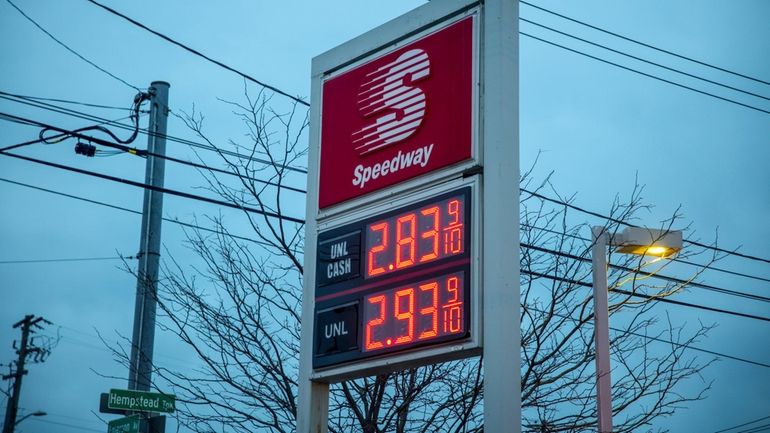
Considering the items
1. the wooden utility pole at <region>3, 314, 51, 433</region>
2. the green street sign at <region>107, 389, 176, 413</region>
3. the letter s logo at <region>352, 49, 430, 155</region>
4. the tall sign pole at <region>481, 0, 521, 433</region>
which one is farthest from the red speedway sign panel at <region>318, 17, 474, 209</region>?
the wooden utility pole at <region>3, 314, 51, 433</region>

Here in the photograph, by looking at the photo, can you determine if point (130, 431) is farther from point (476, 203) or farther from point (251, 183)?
point (476, 203)

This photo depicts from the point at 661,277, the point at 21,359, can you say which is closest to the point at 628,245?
the point at 661,277

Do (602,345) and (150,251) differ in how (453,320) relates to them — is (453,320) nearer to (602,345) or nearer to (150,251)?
(602,345)

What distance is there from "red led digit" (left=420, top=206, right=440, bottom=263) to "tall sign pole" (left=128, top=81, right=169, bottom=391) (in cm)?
412

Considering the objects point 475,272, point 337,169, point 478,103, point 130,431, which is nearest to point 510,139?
point 478,103

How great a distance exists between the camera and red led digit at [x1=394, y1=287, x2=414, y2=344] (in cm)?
902

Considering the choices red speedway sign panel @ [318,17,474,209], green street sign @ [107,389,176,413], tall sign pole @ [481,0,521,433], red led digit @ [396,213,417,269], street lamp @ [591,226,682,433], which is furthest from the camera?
green street sign @ [107,389,176,413]

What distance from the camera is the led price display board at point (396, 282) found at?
8.91m

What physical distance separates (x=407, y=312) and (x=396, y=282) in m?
0.29

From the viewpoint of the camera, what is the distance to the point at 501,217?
8.99 m

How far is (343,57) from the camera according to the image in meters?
11.0

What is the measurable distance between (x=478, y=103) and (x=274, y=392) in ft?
11.4

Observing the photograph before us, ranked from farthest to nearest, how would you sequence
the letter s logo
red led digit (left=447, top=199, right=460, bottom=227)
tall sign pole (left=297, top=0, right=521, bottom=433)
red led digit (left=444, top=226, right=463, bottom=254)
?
1. the letter s logo
2. red led digit (left=447, top=199, right=460, bottom=227)
3. red led digit (left=444, top=226, right=463, bottom=254)
4. tall sign pole (left=297, top=0, right=521, bottom=433)

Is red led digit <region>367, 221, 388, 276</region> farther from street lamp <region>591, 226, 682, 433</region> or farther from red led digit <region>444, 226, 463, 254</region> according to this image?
street lamp <region>591, 226, 682, 433</region>
